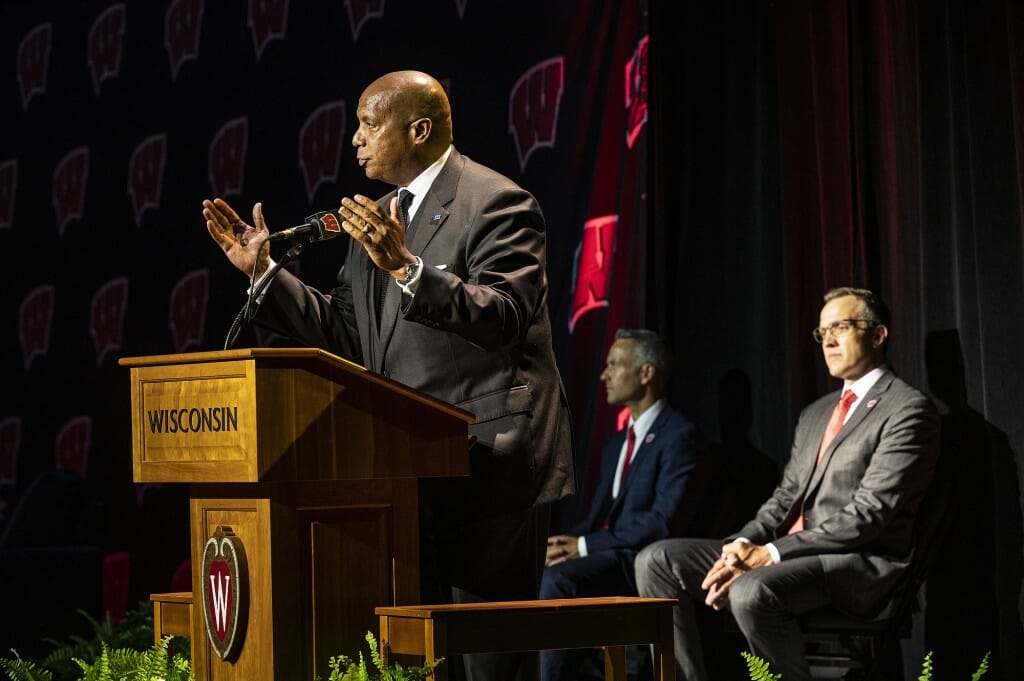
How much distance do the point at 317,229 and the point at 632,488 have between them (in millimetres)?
2382

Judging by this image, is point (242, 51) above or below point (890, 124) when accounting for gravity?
above

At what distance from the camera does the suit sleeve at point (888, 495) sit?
12.2 ft

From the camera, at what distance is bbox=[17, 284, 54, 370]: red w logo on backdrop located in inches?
264

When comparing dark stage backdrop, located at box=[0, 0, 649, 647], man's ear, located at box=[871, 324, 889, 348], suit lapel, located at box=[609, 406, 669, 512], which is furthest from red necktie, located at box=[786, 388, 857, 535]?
dark stage backdrop, located at box=[0, 0, 649, 647]

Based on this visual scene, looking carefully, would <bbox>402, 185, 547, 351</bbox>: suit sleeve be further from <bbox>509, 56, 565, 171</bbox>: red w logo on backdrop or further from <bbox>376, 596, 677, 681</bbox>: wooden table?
<bbox>509, 56, 565, 171</bbox>: red w logo on backdrop

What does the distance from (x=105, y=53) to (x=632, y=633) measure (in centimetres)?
507

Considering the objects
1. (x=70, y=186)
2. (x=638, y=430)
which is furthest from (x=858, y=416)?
(x=70, y=186)

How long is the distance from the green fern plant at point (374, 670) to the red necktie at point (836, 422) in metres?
1.99

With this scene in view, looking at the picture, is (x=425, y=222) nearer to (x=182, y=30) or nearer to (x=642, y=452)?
(x=642, y=452)

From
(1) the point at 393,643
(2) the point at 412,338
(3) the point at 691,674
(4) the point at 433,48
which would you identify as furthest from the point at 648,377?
(1) the point at 393,643

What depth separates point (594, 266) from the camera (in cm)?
490

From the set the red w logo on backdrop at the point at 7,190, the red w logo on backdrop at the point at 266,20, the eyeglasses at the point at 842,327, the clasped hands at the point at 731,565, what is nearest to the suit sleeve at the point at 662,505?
the clasped hands at the point at 731,565

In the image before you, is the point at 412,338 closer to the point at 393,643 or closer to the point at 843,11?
the point at 393,643

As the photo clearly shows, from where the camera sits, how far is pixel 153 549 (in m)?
6.20
